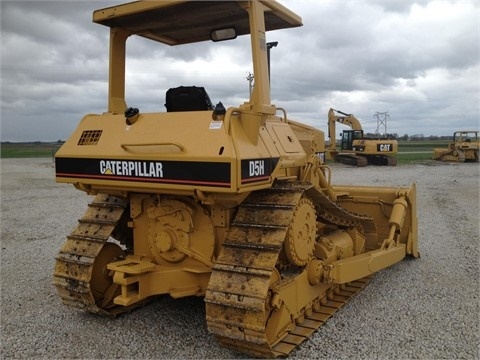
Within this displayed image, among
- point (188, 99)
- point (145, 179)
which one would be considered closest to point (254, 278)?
point (145, 179)

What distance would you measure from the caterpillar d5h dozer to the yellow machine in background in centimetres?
3013

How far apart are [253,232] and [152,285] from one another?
3.81ft

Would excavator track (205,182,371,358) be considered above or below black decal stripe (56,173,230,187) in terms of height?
below

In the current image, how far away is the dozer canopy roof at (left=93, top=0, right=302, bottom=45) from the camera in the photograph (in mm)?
4336

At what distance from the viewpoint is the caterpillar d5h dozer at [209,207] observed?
12.4 feet

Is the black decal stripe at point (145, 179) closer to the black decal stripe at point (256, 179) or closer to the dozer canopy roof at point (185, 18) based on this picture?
the black decal stripe at point (256, 179)

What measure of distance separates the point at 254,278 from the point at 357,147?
28.5m

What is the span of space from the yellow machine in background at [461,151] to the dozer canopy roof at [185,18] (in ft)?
102

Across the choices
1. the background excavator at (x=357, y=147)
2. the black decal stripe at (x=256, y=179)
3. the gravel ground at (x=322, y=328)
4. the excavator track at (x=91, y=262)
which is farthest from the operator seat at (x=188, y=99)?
the background excavator at (x=357, y=147)

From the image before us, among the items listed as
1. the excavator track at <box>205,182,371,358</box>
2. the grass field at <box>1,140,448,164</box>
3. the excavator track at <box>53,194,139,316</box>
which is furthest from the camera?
the grass field at <box>1,140,448,164</box>

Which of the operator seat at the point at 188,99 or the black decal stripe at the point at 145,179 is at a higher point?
the operator seat at the point at 188,99

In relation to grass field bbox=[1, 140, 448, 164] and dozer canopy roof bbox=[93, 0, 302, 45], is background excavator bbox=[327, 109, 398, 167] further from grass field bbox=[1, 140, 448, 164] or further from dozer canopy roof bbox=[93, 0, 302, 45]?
dozer canopy roof bbox=[93, 0, 302, 45]

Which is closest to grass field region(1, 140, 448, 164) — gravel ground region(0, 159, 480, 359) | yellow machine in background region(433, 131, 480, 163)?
yellow machine in background region(433, 131, 480, 163)

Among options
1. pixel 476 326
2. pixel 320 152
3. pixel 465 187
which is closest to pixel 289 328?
pixel 476 326
